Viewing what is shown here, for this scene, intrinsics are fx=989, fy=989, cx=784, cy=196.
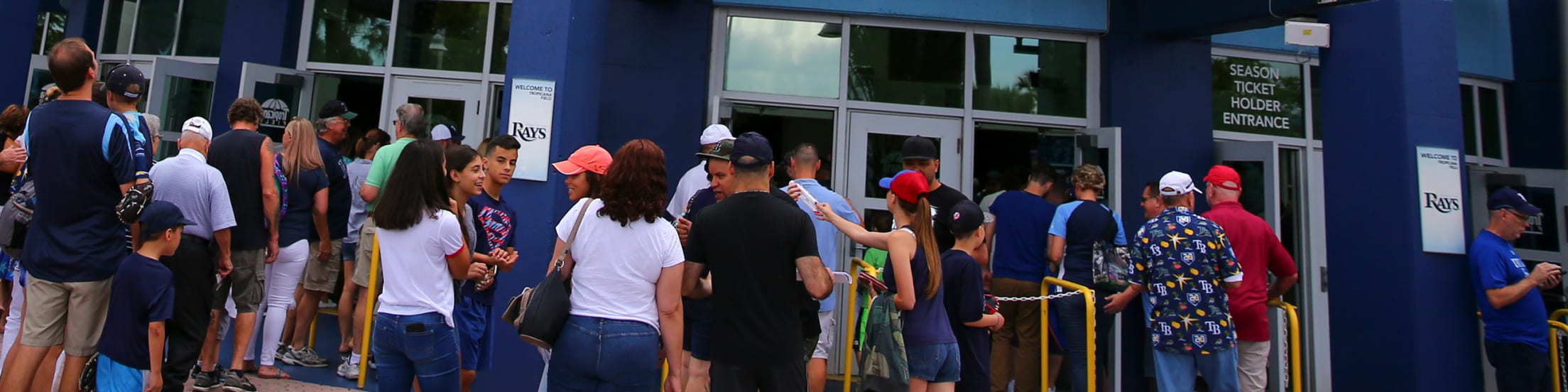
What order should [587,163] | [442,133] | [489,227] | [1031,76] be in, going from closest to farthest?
1. [587,163]
2. [489,227]
3. [442,133]
4. [1031,76]

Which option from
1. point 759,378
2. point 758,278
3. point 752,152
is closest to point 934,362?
point 759,378

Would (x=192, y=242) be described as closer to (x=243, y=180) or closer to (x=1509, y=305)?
(x=243, y=180)

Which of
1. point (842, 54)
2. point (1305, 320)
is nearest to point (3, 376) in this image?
point (842, 54)

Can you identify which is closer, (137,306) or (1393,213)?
(137,306)

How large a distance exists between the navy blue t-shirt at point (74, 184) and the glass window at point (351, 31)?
4.63 m

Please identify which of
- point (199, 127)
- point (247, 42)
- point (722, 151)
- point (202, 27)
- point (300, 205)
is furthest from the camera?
point (202, 27)

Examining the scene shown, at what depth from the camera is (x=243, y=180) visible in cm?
566

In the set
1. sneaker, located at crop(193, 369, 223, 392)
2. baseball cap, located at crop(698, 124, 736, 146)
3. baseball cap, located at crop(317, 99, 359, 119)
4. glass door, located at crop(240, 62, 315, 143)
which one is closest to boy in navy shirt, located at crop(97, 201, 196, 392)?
sneaker, located at crop(193, 369, 223, 392)

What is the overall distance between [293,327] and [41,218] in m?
2.89

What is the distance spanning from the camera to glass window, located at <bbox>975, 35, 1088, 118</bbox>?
8.58 meters

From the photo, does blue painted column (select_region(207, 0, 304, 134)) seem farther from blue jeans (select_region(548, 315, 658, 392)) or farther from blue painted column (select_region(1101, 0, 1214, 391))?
blue painted column (select_region(1101, 0, 1214, 391))

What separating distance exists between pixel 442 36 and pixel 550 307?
19.4 ft

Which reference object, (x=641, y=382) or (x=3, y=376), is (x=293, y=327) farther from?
(x=641, y=382)

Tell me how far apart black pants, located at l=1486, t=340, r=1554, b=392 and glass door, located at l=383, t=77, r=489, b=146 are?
7784 mm
